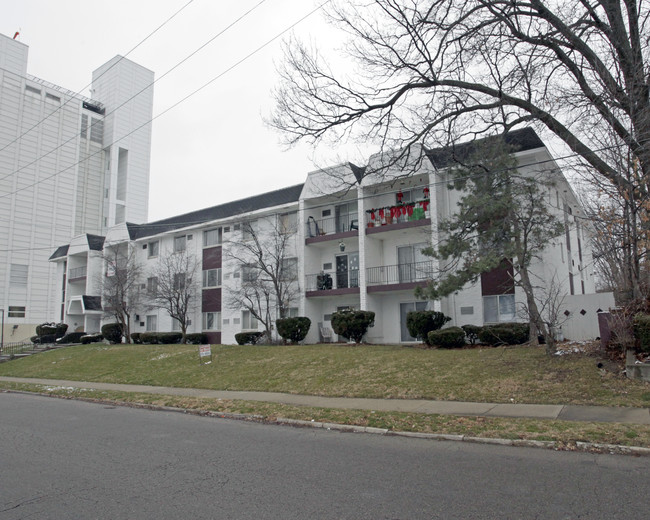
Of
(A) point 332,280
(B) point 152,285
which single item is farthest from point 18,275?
(A) point 332,280

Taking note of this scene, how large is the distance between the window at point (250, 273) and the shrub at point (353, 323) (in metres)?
5.89

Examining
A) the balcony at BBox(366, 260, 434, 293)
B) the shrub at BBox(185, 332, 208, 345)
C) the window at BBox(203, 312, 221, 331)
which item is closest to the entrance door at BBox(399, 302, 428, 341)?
the balcony at BBox(366, 260, 434, 293)

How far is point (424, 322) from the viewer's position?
830 inches

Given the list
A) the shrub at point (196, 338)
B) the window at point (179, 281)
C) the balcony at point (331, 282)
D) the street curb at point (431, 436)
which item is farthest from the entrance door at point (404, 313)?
the window at point (179, 281)

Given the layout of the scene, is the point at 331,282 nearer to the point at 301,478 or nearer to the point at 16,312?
the point at 301,478

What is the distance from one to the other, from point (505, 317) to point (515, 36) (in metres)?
12.0

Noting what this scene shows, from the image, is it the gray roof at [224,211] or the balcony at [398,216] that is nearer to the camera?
the balcony at [398,216]

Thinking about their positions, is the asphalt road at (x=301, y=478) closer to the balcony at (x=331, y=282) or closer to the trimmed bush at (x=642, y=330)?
the trimmed bush at (x=642, y=330)

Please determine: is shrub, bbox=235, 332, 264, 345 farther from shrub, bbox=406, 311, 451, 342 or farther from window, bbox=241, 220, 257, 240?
shrub, bbox=406, 311, 451, 342

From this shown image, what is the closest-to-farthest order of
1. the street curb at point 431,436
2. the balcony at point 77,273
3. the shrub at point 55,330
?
the street curb at point 431,436
the shrub at point 55,330
the balcony at point 77,273

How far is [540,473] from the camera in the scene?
19.6 ft

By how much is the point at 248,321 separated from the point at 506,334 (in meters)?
16.5

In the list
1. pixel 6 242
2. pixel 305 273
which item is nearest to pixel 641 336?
pixel 305 273

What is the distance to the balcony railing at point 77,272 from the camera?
43.4 metres
